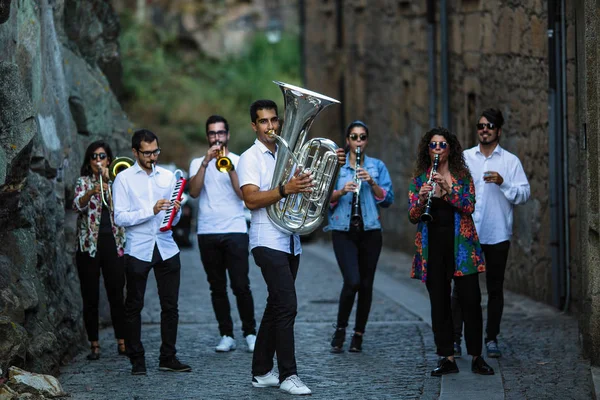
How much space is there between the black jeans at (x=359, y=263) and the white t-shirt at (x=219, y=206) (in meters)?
0.83

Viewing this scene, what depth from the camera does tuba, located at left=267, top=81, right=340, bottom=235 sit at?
7820 millimetres

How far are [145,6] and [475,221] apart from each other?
3471 cm

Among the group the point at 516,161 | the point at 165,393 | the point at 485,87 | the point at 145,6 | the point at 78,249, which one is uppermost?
the point at 145,6

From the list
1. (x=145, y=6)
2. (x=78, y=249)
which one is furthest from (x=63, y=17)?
(x=145, y=6)

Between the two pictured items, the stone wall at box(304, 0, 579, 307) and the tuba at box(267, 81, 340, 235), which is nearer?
the tuba at box(267, 81, 340, 235)

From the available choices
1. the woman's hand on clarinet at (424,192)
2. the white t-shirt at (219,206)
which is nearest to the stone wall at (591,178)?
the woman's hand on clarinet at (424,192)

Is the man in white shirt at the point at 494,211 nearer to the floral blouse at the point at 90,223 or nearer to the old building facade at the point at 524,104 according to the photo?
the old building facade at the point at 524,104

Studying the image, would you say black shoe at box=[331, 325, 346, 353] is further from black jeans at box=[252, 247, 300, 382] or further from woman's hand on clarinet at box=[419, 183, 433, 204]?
woman's hand on clarinet at box=[419, 183, 433, 204]

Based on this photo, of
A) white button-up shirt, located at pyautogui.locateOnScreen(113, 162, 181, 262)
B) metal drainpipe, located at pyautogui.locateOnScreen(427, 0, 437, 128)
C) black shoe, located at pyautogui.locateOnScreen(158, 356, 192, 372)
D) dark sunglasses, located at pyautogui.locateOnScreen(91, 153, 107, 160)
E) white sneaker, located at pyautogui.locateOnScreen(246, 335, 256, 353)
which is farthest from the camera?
metal drainpipe, located at pyautogui.locateOnScreen(427, 0, 437, 128)

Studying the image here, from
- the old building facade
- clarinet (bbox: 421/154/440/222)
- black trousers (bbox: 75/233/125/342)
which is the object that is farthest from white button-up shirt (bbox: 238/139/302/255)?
the old building facade

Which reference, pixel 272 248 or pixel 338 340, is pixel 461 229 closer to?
pixel 272 248

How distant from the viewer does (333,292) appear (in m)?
14.3

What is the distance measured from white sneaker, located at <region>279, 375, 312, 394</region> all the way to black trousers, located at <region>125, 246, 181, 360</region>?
4.10ft

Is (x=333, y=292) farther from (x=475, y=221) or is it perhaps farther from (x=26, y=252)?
(x=26, y=252)
